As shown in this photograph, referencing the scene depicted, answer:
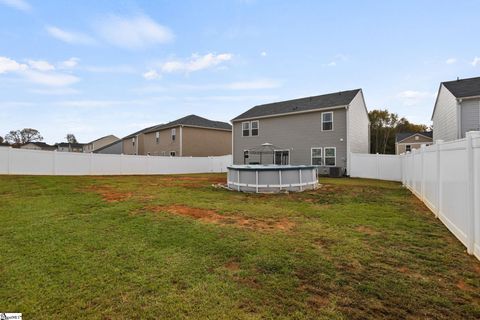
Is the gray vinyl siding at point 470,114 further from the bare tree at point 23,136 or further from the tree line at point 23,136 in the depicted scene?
the bare tree at point 23,136

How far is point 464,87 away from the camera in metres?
15.0

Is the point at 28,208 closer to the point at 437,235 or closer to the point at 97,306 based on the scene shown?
the point at 97,306

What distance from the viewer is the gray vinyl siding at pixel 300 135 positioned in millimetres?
17562

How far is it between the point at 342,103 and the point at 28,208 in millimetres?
17723

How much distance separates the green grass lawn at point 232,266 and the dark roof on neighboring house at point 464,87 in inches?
501

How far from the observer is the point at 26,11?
34.5 feet

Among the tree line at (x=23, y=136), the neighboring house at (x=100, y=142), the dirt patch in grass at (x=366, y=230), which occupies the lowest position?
the dirt patch in grass at (x=366, y=230)

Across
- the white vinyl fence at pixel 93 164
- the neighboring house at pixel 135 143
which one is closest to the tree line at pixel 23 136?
the neighboring house at pixel 135 143

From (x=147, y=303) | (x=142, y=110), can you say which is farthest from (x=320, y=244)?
(x=142, y=110)

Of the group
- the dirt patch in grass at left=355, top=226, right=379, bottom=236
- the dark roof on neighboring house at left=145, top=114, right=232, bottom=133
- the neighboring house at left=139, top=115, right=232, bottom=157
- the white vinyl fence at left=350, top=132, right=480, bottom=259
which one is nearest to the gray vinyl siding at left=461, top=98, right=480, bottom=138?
the white vinyl fence at left=350, top=132, right=480, bottom=259

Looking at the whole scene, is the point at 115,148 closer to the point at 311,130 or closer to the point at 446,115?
the point at 311,130

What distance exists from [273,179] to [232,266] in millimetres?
6952

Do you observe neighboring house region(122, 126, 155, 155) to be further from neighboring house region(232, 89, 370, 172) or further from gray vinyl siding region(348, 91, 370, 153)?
gray vinyl siding region(348, 91, 370, 153)

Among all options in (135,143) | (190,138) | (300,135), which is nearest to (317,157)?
(300,135)
